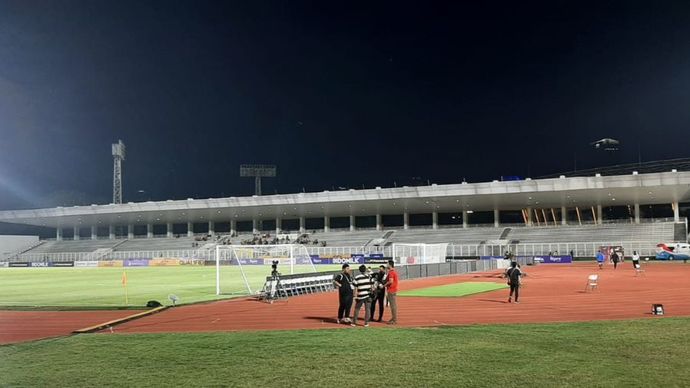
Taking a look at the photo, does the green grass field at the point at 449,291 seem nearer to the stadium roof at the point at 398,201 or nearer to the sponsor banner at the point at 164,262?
the stadium roof at the point at 398,201

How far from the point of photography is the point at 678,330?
14227 mm

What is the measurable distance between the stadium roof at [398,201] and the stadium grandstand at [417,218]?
146mm

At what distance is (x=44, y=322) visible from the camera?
18.2 m

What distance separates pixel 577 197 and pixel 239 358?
76320mm

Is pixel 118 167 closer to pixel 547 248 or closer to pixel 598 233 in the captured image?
pixel 547 248

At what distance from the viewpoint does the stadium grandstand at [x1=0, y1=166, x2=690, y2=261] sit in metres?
73.4

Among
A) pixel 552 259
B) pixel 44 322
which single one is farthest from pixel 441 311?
pixel 552 259

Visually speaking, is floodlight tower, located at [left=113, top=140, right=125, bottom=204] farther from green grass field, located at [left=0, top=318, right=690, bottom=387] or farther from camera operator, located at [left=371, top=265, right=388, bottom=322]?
green grass field, located at [left=0, top=318, right=690, bottom=387]

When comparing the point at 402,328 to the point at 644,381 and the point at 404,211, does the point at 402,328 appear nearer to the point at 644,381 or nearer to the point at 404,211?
the point at 644,381

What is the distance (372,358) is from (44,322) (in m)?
12.2

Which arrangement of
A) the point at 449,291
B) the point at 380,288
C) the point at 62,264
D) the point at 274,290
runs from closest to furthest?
1. the point at 380,288
2. the point at 274,290
3. the point at 449,291
4. the point at 62,264

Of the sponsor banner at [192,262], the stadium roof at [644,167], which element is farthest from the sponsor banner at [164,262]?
the stadium roof at [644,167]

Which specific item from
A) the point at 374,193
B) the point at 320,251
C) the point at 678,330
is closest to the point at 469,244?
the point at 374,193

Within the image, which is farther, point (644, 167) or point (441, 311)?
point (644, 167)
